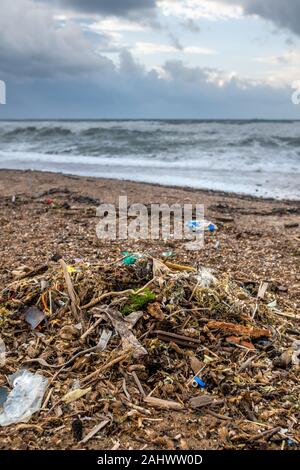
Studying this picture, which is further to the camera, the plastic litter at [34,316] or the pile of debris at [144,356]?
the plastic litter at [34,316]

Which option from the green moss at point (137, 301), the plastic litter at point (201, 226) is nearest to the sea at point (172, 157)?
the plastic litter at point (201, 226)

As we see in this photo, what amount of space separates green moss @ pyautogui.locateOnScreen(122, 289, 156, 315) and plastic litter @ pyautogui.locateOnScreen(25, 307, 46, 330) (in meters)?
0.67

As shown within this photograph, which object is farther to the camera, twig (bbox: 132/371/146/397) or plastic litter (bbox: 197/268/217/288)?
plastic litter (bbox: 197/268/217/288)

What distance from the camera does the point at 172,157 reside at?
21.2 meters

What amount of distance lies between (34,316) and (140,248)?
2231 millimetres

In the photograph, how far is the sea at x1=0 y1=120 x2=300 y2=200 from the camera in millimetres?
14602

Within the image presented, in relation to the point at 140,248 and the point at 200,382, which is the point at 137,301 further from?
the point at 140,248

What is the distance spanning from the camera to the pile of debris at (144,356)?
279 cm

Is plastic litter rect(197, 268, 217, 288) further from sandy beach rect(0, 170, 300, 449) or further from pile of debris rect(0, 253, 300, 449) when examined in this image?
sandy beach rect(0, 170, 300, 449)

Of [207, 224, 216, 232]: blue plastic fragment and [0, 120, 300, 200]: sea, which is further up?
[0, 120, 300, 200]: sea

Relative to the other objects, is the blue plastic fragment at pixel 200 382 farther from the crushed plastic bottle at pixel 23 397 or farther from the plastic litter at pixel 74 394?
the crushed plastic bottle at pixel 23 397

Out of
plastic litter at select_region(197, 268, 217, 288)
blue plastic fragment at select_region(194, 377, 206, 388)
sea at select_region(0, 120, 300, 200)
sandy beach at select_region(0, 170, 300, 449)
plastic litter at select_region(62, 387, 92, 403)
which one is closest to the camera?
sandy beach at select_region(0, 170, 300, 449)

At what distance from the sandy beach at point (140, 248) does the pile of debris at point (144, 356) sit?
23 millimetres

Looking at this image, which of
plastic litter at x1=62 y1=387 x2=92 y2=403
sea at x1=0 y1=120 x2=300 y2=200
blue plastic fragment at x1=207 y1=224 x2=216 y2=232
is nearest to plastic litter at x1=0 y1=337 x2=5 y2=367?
plastic litter at x1=62 y1=387 x2=92 y2=403
